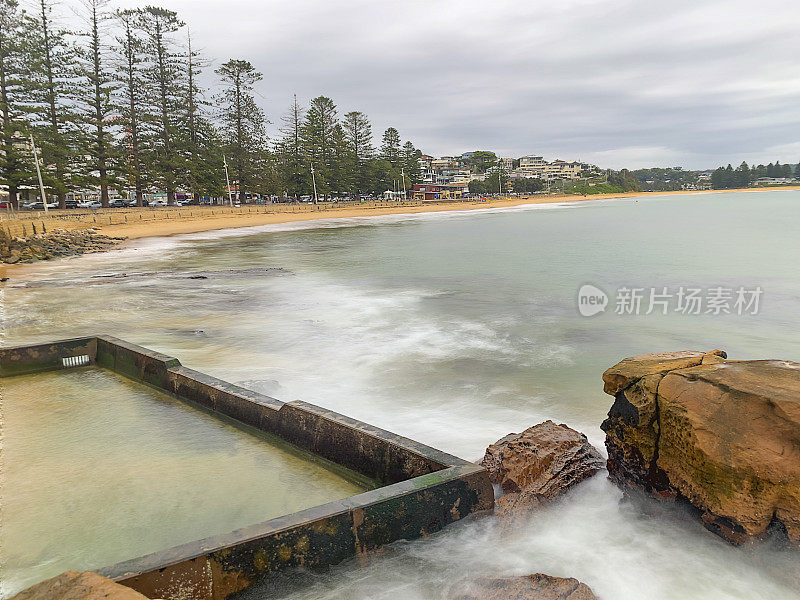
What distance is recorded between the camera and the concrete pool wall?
2.68m

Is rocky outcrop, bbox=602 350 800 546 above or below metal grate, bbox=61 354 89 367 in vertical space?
above

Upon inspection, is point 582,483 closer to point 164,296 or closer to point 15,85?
point 164,296

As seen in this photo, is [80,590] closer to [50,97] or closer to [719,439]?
[719,439]

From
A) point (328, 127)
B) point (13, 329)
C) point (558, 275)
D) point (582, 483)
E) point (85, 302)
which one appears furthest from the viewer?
point (328, 127)

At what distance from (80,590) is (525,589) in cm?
212

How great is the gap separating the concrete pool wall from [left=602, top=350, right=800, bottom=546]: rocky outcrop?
113 cm

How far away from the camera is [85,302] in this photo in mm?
12281

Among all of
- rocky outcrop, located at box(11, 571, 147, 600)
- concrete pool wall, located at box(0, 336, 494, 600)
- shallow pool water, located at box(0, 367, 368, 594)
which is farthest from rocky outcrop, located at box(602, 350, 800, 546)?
rocky outcrop, located at box(11, 571, 147, 600)

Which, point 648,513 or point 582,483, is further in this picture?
point 582,483

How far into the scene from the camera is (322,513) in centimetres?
305

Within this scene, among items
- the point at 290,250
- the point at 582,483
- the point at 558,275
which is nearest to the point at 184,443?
the point at 582,483

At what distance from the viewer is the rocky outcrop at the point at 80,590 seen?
218 cm

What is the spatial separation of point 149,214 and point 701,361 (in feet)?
152

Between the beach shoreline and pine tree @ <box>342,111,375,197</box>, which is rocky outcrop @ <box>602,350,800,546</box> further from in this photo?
pine tree @ <box>342,111,375,197</box>
